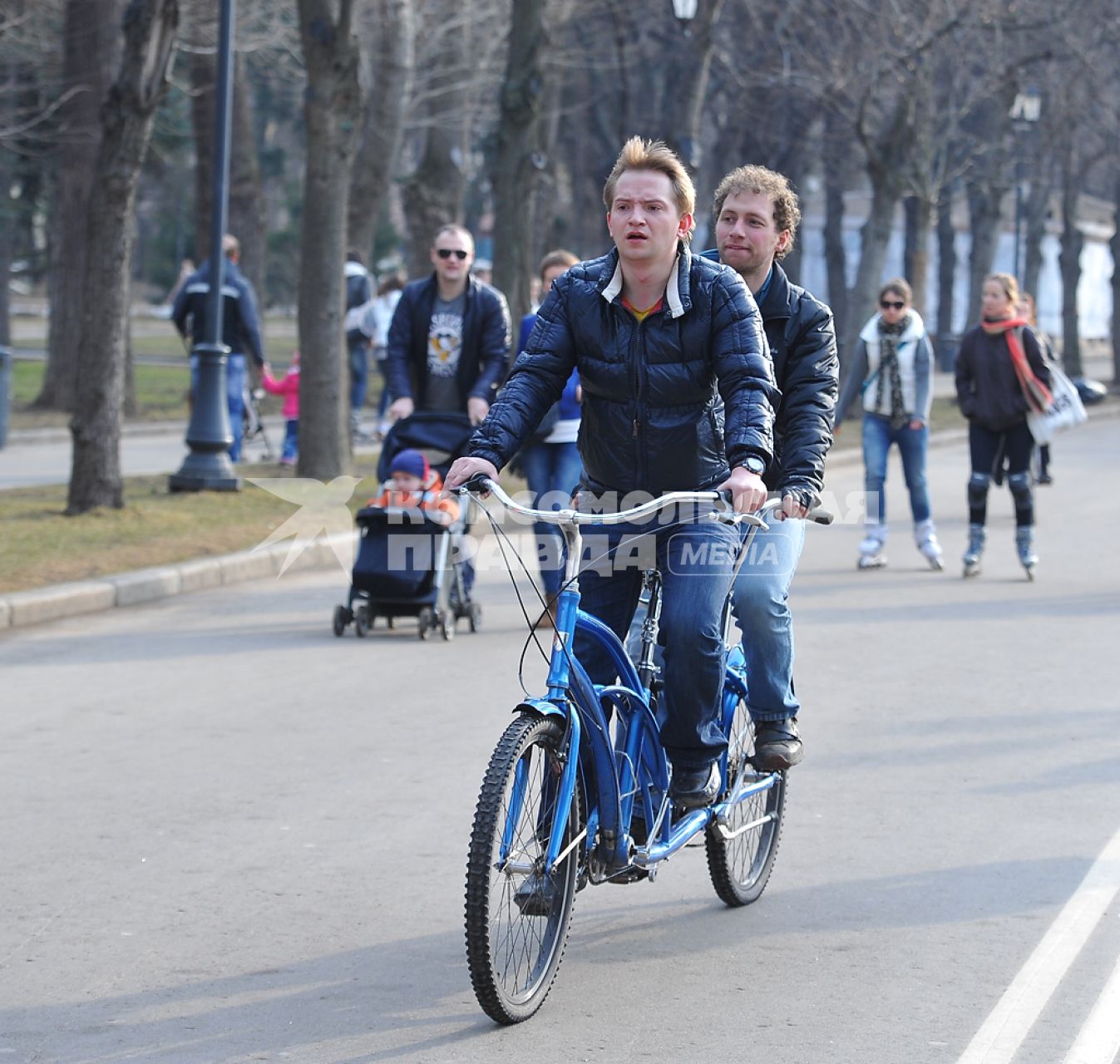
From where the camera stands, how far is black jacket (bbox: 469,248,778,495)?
4.77 metres

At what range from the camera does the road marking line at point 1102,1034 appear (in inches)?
171

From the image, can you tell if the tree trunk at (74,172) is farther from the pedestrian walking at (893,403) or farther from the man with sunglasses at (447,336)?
the man with sunglasses at (447,336)

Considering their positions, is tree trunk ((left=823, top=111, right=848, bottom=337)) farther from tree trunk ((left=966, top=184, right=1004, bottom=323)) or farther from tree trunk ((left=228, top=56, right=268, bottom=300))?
tree trunk ((left=228, top=56, right=268, bottom=300))

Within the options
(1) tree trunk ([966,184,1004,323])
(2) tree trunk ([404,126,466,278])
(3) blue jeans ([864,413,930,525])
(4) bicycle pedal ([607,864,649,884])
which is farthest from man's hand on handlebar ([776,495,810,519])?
(1) tree trunk ([966,184,1004,323])

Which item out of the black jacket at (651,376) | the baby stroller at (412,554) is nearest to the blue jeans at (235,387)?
the baby stroller at (412,554)

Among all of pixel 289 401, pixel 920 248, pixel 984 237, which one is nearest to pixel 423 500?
pixel 289 401

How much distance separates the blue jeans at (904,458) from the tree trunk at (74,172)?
11.1 m

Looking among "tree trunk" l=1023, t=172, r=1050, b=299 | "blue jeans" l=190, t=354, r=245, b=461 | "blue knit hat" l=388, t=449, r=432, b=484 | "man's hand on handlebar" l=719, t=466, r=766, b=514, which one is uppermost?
"tree trunk" l=1023, t=172, r=1050, b=299

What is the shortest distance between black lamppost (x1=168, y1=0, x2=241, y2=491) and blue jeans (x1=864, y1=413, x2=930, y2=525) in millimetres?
5349

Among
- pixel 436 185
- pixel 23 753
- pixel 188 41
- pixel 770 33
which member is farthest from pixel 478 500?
pixel 770 33

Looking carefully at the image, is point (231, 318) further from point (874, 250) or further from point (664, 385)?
point (664, 385)

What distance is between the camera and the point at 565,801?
453cm

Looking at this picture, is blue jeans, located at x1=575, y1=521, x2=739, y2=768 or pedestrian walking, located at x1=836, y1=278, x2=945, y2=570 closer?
blue jeans, located at x1=575, y1=521, x2=739, y2=768

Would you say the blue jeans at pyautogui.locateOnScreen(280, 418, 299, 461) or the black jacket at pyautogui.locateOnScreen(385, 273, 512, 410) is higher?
the black jacket at pyautogui.locateOnScreen(385, 273, 512, 410)
